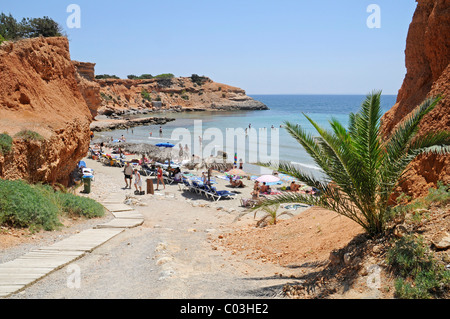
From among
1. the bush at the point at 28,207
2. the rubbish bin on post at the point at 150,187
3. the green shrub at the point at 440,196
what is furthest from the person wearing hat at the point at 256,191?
the green shrub at the point at 440,196

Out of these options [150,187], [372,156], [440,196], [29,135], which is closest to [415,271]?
[440,196]

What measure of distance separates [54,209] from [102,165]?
646 inches

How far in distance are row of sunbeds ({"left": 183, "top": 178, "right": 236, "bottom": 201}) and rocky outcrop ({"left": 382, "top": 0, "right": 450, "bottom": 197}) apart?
28.1 ft

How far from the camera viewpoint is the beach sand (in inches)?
196

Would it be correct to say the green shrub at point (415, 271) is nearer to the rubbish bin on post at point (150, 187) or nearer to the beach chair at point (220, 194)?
the beach chair at point (220, 194)

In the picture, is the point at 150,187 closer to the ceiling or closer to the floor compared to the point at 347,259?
closer to the floor

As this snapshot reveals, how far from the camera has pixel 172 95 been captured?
317 ft

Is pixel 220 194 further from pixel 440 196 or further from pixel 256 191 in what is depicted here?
pixel 440 196

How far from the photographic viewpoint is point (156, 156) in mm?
24703

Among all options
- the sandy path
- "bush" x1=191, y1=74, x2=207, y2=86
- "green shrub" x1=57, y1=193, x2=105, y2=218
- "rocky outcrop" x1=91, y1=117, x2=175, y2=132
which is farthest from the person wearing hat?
"bush" x1=191, y1=74, x2=207, y2=86

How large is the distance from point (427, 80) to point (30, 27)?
18744 mm

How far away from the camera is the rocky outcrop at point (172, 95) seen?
82000mm

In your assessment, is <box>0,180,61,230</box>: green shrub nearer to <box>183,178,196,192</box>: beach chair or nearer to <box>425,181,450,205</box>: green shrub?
<box>425,181,450,205</box>: green shrub
